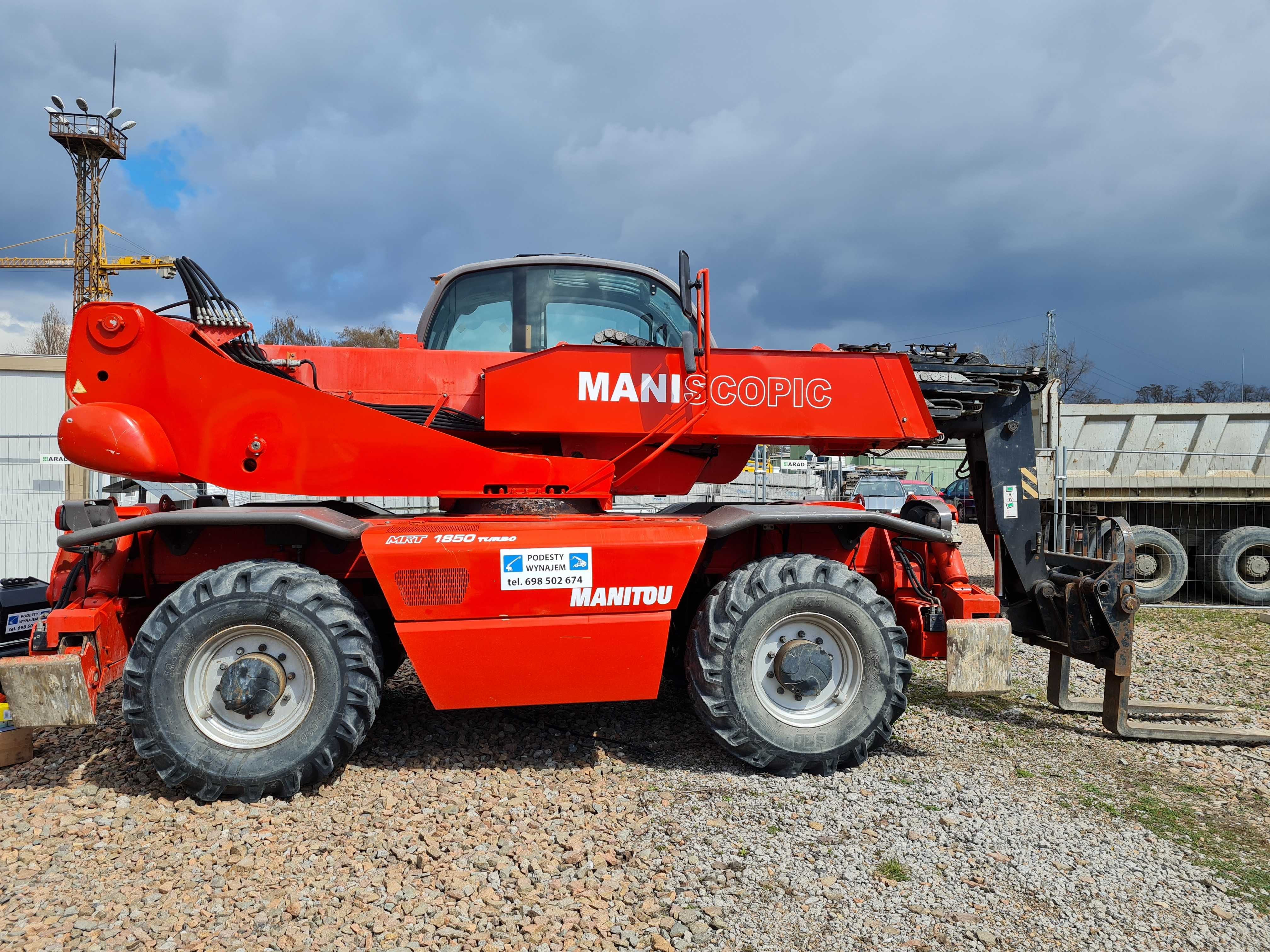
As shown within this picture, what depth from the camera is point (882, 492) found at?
812 inches

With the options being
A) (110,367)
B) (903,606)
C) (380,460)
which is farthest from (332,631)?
(903,606)

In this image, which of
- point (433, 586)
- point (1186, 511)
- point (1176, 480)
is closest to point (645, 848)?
point (433, 586)

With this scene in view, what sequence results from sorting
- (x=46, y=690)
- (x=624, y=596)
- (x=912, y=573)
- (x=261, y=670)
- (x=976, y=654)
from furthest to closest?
(x=912, y=573)
(x=976, y=654)
(x=624, y=596)
(x=261, y=670)
(x=46, y=690)

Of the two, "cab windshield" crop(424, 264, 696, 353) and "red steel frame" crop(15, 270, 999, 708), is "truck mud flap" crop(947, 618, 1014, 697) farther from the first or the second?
"cab windshield" crop(424, 264, 696, 353)

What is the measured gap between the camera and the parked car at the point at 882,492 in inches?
750

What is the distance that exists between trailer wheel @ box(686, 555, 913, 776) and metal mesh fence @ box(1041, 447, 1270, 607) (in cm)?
716

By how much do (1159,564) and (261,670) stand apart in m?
10.9

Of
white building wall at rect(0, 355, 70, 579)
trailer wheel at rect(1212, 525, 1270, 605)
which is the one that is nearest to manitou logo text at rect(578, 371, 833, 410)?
trailer wheel at rect(1212, 525, 1270, 605)

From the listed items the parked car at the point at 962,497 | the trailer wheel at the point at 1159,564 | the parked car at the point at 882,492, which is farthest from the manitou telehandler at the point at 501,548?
the parked car at the point at 882,492

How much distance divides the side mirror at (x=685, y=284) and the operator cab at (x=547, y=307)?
2.23ft

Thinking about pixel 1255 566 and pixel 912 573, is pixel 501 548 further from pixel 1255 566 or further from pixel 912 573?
pixel 1255 566

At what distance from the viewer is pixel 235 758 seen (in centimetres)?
385

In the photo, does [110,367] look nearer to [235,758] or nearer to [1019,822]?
[235,758]

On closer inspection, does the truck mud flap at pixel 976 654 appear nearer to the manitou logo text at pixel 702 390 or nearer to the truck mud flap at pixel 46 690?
the manitou logo text at pixel 702 390
